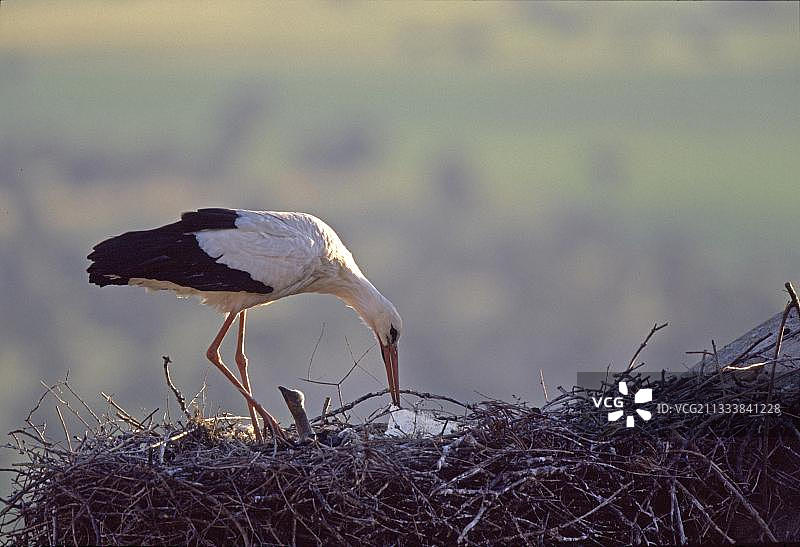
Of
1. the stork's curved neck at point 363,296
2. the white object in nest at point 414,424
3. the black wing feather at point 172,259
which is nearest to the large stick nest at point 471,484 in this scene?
the white object in nest at point 414,424

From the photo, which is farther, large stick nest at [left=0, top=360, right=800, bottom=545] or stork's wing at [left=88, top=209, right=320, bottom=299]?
stork's wing at [left=88, top=209, right=320, bottom=299]

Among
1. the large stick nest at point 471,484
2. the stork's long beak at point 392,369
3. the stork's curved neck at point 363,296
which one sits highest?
the stork's curved neck at point 363,296

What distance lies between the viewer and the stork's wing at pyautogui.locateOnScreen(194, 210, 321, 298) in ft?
18.4

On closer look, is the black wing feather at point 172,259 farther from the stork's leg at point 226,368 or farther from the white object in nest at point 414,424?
the white object in nest at point 414,424

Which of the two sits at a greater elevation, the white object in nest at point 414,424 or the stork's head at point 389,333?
the stork's head at point 389,333

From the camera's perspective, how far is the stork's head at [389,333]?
6.16 meters

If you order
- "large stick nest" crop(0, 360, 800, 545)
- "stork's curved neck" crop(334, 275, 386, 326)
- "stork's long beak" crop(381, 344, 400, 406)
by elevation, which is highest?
"stork's curved neck" crop(334, 275, 386, 326)

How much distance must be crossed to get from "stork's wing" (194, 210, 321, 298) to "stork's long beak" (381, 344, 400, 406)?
69cm

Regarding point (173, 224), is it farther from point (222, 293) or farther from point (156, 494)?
point (156, 494)

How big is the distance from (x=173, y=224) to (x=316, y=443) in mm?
1545

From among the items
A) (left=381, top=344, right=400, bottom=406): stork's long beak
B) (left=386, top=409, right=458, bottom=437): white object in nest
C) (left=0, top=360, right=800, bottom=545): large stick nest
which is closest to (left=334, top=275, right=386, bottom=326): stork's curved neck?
(left=381, top=344, right=400, bottom=406): stork's long beak

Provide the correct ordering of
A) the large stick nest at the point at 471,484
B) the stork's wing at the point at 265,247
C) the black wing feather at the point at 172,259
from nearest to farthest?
the large stick nest at the point at 471,484, the black wing feather at the point at 172,259, the stork's wing at the point at 265,247

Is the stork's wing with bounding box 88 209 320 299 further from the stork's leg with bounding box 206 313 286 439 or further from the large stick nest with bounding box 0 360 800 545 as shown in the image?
the large stick nest with bounding box 0 360 800 545

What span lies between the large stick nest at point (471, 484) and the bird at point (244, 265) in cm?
93
